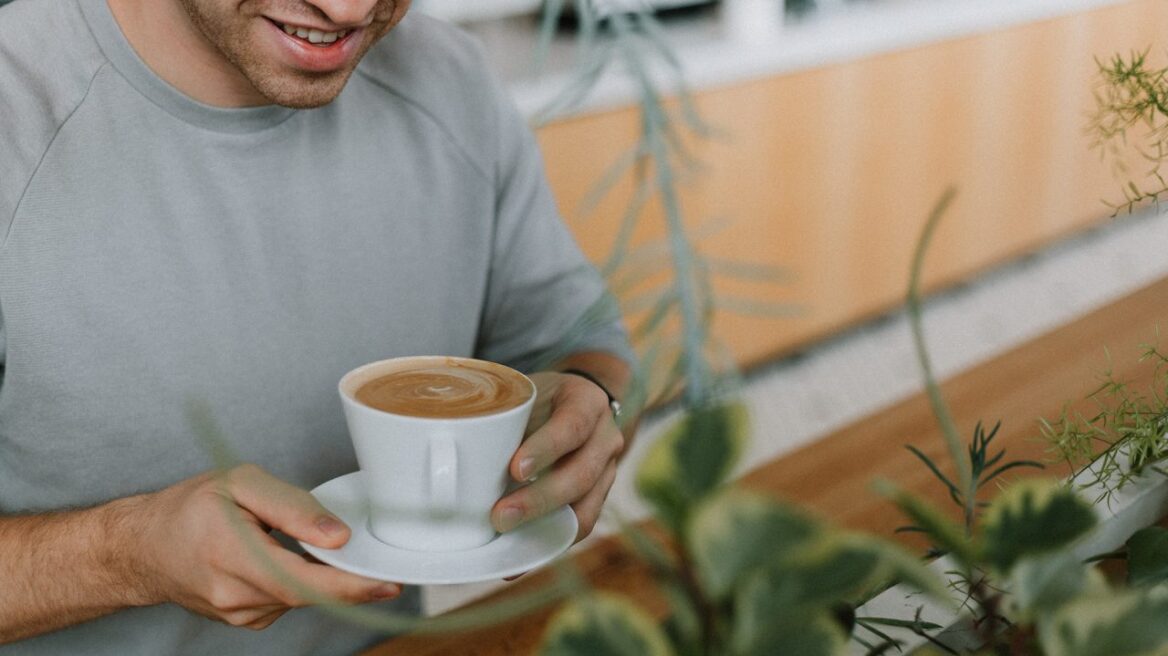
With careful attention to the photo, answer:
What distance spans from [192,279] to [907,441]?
0.63 meters

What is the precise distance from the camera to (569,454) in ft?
2.75

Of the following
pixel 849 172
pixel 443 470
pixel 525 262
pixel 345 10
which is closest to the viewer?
pixel 443 470

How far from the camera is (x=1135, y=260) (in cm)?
96

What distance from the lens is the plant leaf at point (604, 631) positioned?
287mm

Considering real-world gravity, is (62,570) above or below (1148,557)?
below

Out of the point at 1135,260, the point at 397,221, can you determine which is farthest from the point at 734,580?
the point at 397,221

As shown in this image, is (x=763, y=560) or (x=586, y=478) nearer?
(x=763, y=560)

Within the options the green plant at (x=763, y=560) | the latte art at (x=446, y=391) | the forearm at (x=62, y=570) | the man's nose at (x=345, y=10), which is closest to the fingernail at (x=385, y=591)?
the latte art at (x=446, y=391)

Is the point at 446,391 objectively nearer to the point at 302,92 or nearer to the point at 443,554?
the point at 443,554

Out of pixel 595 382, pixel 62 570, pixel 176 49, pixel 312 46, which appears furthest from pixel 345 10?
pixel 62 570

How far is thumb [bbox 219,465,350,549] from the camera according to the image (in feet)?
2.18

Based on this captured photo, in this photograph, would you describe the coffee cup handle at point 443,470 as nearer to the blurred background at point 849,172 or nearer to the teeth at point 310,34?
the teeth at point 310,34

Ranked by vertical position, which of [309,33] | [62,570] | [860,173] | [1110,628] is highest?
[309,33]

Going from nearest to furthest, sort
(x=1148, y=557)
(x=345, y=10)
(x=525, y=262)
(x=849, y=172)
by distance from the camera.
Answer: (x=1148, y=557) → (x=345, y=10) → (x=525, y=262) → (x=849, y=172)
